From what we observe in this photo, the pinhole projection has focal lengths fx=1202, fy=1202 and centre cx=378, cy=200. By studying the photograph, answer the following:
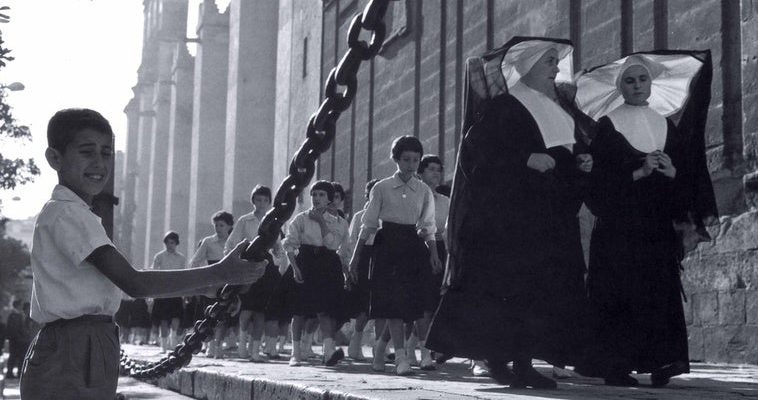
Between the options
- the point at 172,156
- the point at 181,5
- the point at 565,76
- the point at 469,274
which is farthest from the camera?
the point at 181,5

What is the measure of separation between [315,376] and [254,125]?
31.2 meters

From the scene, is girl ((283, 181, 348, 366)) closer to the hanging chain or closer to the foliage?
the hanging chain

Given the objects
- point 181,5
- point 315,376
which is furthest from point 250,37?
point 315,376

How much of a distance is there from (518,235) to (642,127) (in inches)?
46.2

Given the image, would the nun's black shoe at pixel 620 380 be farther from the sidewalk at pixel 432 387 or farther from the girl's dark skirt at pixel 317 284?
the girl's dark skirt at pixel 317 284

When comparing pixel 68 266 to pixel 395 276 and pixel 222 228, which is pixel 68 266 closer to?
pixel 395 276

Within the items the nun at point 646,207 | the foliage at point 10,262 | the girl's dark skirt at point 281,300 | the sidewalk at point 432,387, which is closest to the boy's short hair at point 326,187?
the girl's dark skirt at point 281,300

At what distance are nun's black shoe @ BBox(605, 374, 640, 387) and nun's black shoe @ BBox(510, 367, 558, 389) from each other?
1.68 ft

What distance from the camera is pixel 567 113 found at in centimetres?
658

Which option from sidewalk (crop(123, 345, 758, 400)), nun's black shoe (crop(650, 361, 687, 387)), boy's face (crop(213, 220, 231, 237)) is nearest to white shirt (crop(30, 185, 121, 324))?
sidewalk (crop(123, 345, 758, 400))

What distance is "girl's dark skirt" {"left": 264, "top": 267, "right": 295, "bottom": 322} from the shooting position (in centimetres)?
1191

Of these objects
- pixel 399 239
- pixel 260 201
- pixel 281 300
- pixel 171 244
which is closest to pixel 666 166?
pixel 399 239

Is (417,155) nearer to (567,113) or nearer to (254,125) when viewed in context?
(567,113)

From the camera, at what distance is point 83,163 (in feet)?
11.2
